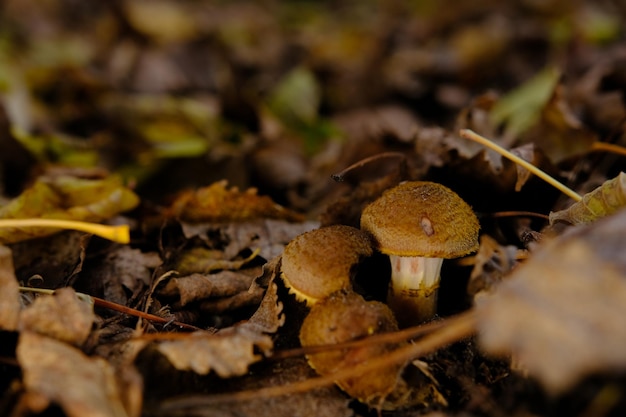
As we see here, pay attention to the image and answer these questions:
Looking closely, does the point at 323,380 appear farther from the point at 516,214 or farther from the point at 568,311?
the point at 516,214

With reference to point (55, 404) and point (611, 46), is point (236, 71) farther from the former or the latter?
point (55, 404)

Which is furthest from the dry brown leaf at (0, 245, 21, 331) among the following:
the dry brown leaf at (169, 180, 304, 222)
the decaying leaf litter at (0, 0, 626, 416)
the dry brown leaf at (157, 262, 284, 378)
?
the dry brown leaf at (169, 180, 304, 222)

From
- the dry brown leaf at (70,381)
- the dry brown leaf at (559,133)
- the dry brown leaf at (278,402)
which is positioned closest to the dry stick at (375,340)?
the dry brown leaf at (278,402)

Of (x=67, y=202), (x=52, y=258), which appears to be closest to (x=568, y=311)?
(x=52, y=258)

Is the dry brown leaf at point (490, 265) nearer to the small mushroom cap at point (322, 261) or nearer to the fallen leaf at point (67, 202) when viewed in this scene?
the small mushroom cap at point (322, 261)

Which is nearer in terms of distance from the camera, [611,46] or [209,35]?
[611,46]

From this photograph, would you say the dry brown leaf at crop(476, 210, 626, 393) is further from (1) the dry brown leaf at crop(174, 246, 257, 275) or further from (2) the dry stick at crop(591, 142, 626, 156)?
(2) the dry stick at crop(591, 142, 626, 156)

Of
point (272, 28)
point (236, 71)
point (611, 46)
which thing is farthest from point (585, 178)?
point (272, 28)
